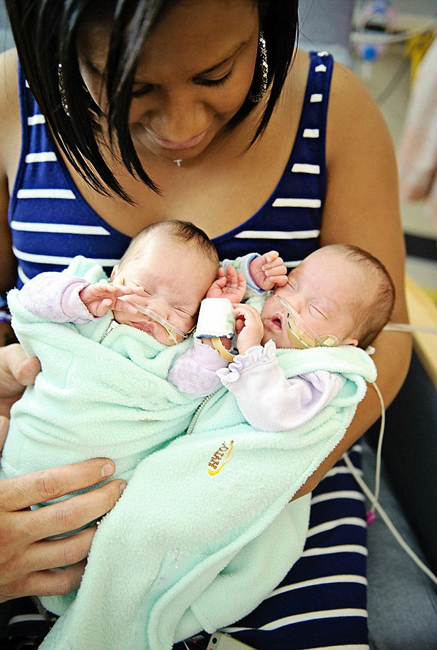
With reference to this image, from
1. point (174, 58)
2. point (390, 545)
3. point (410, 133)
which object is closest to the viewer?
point (174, 58)

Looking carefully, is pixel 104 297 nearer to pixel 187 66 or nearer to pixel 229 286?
pixel 229 286

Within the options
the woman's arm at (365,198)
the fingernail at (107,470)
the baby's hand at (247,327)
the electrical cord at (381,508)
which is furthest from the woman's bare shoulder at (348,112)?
the fingernail at (107,470)

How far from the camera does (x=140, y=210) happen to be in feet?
3.23

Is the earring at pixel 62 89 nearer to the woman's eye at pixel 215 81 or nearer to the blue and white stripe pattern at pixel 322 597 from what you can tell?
the woman's eye at pixel 215 81

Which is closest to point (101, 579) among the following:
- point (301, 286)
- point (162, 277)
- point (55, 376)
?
point (55, 376)

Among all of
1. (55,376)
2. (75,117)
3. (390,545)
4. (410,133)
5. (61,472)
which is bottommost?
(390,545)

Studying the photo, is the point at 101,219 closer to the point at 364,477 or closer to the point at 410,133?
the point at 364,477

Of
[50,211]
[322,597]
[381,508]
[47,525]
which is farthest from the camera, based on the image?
[381,508]

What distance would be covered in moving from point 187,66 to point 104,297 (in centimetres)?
35

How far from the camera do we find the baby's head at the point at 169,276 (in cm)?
85

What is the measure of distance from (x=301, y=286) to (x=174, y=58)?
444 millimetres

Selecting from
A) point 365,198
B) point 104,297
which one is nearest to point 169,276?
point 104,297

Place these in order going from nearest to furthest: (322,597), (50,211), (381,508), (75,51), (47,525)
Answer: (75,51) → (47,525) → (322,597) → (50,211) → (381,508)

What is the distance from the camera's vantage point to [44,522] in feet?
2.55
